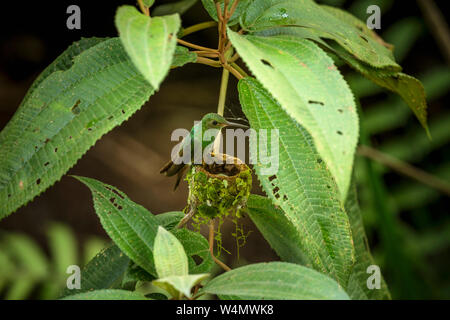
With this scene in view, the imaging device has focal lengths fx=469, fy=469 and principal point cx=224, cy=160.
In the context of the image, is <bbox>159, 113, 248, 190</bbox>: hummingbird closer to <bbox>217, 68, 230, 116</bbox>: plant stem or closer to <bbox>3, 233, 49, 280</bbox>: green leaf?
<bbox>217, 68, 230, 116</bbox>: plant stem

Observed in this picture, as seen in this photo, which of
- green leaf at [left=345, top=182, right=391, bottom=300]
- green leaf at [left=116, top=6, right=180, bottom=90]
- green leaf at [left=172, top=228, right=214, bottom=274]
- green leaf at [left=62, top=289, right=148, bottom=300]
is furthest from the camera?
green leaf at [left=345, top=182, right=391, bottom=300]

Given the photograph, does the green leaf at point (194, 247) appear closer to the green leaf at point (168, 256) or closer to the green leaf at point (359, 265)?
the green leaf at point (168, 256)

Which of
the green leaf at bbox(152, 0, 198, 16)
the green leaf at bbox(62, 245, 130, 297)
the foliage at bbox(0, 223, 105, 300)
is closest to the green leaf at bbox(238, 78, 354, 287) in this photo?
the green leaf at bbox(62, 245, 130, 297)

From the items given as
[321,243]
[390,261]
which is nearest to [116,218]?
[321,243]

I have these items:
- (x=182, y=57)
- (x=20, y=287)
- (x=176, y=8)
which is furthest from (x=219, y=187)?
(x=20, y=287)

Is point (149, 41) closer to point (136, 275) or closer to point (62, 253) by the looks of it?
point (136, 275)
